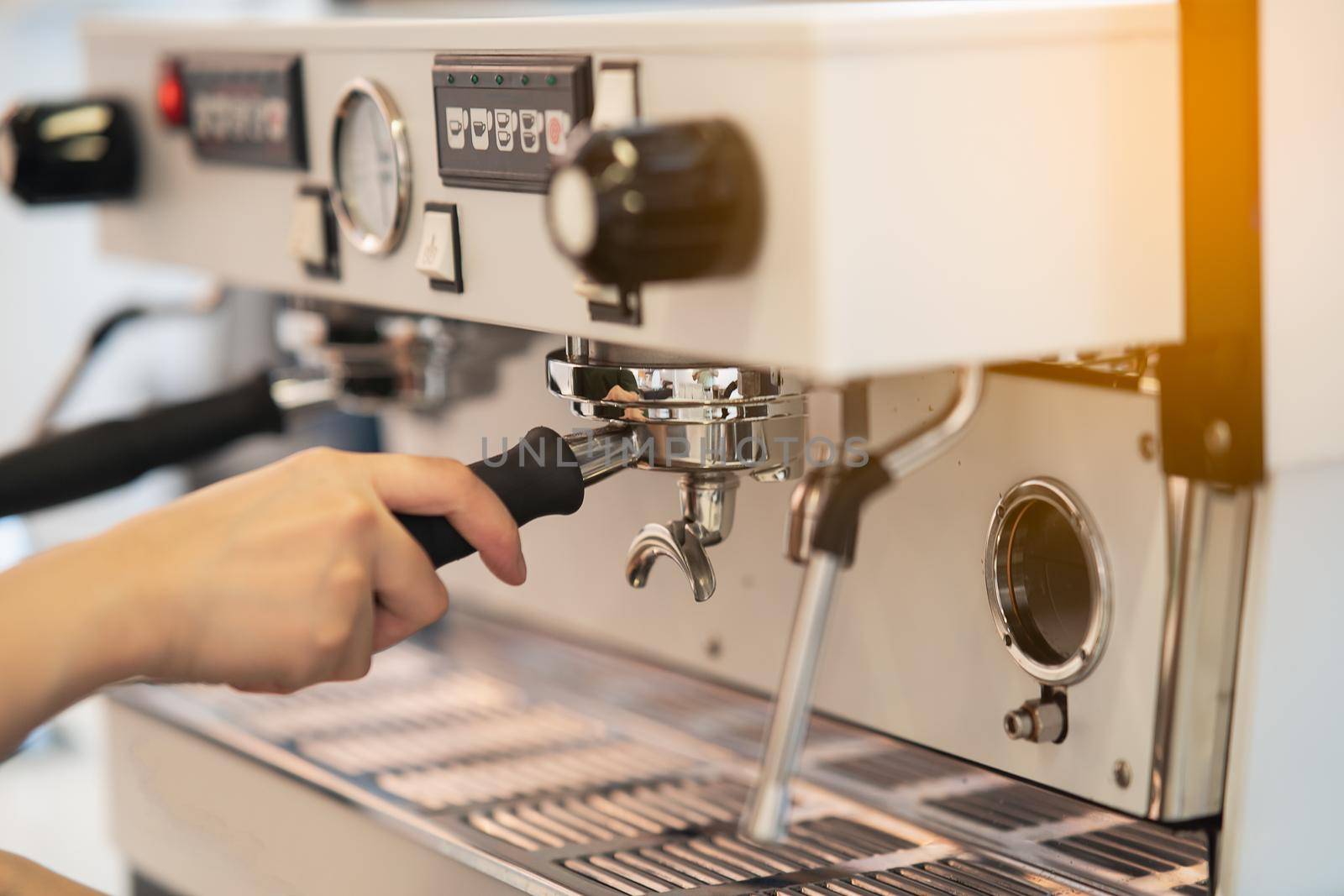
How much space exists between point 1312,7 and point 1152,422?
15 cm

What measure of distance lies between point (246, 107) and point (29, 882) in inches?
15.2

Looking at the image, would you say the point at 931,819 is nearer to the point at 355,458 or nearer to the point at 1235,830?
the point at 1235,830

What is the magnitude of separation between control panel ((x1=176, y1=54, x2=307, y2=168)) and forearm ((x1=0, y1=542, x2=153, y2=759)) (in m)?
0.30

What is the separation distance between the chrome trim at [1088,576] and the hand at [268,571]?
235 millimetres

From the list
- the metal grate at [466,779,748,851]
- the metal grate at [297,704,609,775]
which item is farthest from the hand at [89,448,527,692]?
the metal grate at [297,704,609,775]

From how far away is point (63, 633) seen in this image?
20.3 inches

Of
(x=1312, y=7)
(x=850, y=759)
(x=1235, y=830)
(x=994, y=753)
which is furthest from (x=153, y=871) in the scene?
(x=1312, y=7)

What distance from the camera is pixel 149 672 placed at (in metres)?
0.53

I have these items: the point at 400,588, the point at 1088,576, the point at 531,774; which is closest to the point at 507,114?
the point at 400,588

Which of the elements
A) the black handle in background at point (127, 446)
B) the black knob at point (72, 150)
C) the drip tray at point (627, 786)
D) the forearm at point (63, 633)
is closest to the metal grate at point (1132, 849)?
the drip tray at point (627, 786)

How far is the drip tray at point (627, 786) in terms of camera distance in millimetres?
662

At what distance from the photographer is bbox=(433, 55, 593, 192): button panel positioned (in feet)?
1.82

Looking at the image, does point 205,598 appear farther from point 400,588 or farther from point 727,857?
point 727,857

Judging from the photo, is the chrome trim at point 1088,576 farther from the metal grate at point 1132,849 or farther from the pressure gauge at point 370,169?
the pressure gauge at point 370,169
